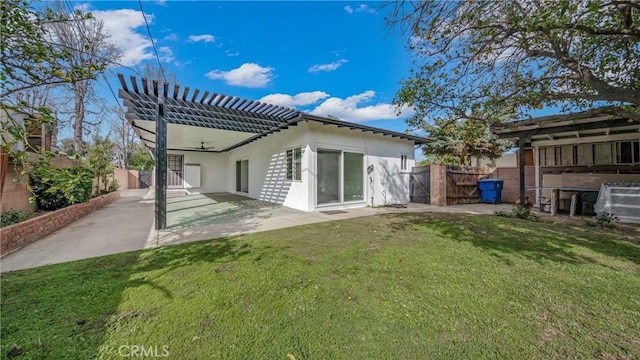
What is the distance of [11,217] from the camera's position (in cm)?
447

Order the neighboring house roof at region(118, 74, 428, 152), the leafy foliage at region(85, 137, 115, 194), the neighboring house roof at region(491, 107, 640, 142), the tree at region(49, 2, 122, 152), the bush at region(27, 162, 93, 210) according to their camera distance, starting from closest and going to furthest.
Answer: the bush at region(27, 162, 93, 210) < the neighboring house roof at region(491, 107, 640, 142) < the neighboring house roof at region(118, 74, 428, 152) < the leafy foliage at region(85, 137, 115, 194) < the tree at region(49, 2, 122, 152)

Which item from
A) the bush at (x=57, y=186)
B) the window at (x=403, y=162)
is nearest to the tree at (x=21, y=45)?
the bush at (x=57, y=186)

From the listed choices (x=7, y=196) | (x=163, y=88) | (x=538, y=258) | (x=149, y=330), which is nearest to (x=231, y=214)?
(x=163, y=88)

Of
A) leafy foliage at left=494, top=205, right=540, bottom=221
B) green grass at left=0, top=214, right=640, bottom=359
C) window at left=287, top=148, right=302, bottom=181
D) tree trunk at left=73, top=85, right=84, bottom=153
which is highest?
tree trunk at left=73, top=85, right=84, bottom=153

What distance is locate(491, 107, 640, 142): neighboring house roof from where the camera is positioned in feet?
19.7

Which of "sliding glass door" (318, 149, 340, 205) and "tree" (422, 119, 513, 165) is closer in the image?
"sliding glass door" (318, 149, 340, 205)

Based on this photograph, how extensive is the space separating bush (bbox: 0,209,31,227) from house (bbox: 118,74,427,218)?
9.00 ft

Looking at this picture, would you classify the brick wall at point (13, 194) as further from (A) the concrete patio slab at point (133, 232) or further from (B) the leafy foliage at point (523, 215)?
(B) the leafy foliage at point (523, 215)

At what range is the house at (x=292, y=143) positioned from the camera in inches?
269

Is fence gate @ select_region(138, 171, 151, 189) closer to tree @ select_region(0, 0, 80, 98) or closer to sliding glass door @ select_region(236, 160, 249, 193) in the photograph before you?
sliding glass door @ select_region(236, 160, 249, 193)

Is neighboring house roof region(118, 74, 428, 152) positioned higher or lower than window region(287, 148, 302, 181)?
higher

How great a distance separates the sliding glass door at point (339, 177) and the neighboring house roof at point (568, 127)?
4.45m

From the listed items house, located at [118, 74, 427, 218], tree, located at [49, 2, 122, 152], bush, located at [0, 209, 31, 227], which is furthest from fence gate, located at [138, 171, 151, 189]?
bush, located at [0, 209, 31, 227]

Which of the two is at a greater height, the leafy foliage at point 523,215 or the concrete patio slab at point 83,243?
the leafy foliage at point 523,215
